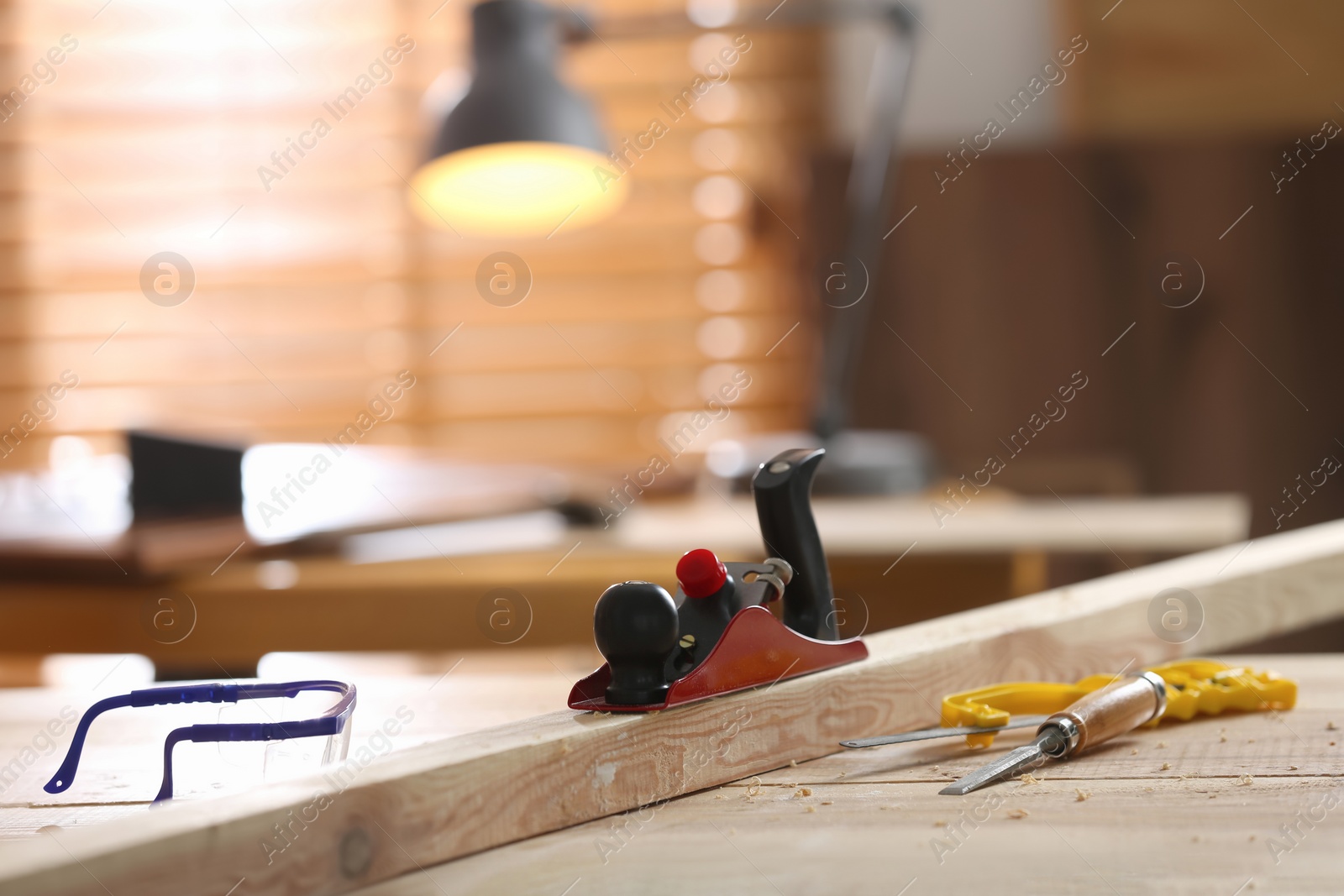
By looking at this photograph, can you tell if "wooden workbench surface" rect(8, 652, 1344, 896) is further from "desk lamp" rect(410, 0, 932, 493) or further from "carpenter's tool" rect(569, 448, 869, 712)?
"desk lamp" rect(410, 0, 932, 493)

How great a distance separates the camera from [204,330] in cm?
348

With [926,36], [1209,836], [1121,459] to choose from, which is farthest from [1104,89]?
[1209,836]

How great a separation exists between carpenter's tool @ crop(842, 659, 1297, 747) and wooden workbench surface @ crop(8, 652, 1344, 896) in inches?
0.5

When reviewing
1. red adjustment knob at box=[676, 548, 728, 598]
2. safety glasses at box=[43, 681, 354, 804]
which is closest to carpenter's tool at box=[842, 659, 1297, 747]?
red adjustment knob at box=[676, 548, 728, 598]

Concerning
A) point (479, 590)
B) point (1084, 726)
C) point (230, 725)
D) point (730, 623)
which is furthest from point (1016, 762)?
point (479, 590)

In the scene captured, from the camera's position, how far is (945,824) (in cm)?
57

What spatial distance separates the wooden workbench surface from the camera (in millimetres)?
502

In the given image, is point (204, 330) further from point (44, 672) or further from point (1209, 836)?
point (1209, 836)

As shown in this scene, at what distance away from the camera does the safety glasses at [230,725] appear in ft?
1.92

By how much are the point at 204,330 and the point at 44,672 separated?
114 centimetres

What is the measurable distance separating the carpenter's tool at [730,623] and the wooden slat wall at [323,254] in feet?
8.47

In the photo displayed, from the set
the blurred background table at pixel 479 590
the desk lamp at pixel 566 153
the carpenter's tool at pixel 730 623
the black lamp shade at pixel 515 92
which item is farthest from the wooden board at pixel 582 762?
the black lamp shade at pixel 515 92

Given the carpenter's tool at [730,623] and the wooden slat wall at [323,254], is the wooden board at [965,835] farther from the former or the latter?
the wooden slat wall at [323,254]

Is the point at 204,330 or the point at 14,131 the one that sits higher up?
the point at 14,131
